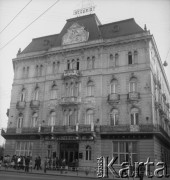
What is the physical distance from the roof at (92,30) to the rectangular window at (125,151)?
15464 mm

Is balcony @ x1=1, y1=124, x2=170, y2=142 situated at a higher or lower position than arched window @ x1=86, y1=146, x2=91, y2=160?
higher

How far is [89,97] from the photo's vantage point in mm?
34906

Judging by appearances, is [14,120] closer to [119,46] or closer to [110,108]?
[110,108]

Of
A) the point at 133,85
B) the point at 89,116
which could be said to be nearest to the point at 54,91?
the point at 89,116

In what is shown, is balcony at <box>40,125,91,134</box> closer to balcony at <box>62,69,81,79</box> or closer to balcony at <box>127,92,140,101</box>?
balcony at <box>127,92,140,101</box>

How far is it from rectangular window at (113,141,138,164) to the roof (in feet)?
50.7

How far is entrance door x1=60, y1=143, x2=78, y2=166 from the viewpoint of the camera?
3378cm

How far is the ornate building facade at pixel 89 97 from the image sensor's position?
31.7 meters

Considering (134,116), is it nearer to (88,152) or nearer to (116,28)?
(88,152)

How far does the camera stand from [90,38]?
124 feet

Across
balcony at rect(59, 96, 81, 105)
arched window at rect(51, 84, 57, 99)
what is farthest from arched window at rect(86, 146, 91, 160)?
arched window at rect(51, 84, 57, 99)

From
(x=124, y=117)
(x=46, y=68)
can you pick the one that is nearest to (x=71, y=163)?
(x=124, y=117)

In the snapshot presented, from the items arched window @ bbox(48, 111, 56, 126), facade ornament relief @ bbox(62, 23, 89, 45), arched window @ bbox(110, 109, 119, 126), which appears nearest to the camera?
arched window @ bbox(110, 109, 119, 126)

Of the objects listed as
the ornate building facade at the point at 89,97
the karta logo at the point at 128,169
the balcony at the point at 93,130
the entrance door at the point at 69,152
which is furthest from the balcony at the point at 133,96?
the karta logo at the point at 128,169
